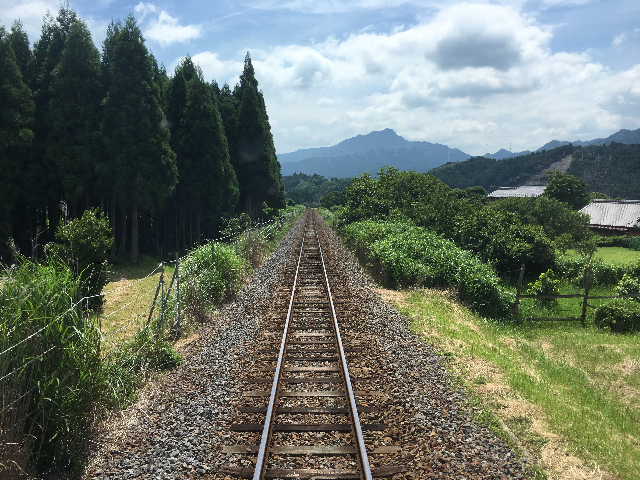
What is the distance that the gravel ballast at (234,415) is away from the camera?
416 centimetres

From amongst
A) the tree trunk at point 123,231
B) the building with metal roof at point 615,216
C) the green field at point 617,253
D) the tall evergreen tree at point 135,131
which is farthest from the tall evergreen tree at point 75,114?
the building with metal roof at point 615,216

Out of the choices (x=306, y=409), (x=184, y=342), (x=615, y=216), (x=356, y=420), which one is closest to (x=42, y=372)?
(x=306, y=409)

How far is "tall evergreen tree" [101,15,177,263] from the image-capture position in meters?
20.3

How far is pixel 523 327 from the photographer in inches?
461

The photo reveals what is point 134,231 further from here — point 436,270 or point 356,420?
point 356,420

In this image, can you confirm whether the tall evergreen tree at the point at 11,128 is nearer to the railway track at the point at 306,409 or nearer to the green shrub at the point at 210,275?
the green shrub at the point at 210,275

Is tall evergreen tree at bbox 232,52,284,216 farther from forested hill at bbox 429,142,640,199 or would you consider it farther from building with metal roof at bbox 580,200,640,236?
forested hill at bbox 429,142,640,199

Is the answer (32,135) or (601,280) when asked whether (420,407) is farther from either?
(32,135)

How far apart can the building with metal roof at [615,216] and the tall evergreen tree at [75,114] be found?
3953cm

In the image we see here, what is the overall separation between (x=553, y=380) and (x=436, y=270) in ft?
22.1

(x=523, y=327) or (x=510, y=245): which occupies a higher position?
(x=510, y=245)

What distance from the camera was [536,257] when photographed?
17797 mm

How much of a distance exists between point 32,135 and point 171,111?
33.8 feet

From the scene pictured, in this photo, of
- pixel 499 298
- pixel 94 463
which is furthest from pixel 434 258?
pixel 94 463
